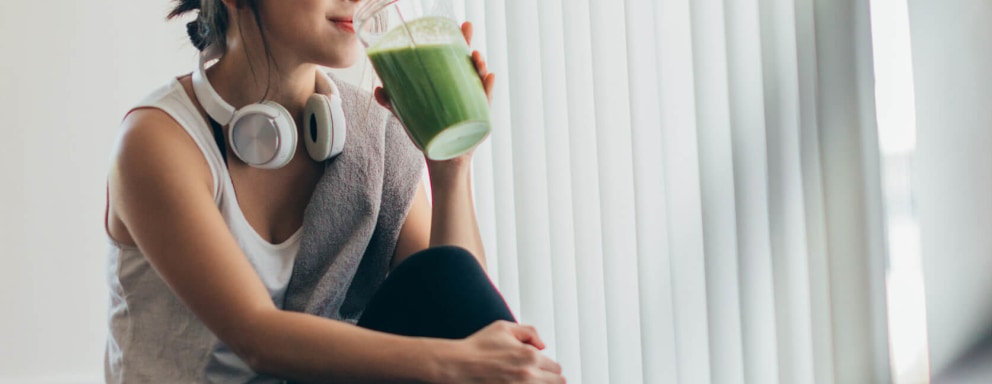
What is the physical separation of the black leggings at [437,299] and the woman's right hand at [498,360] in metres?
0.07

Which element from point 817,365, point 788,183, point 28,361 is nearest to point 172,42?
point 28,361

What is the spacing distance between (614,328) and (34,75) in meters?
1.23

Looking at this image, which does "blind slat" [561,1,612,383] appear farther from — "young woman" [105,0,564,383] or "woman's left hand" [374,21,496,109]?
"woman's left hand" [374,21,496,109]

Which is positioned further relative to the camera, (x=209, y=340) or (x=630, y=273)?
(x=630, y=273)

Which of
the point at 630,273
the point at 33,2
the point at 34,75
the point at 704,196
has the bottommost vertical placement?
the point at 630,273

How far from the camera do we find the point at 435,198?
1216 mm

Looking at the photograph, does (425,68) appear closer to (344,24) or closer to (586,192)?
(344,24)

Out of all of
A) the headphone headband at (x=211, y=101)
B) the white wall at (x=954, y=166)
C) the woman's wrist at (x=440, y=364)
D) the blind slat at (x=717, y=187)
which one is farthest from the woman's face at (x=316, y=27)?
the white wall at (x=954, y=166)

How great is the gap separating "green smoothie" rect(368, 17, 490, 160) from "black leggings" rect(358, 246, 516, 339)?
21 cm

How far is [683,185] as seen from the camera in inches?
51.2

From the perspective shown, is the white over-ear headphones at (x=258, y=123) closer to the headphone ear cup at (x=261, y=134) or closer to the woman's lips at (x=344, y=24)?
the headphone ear cup at (x=261, y=134)

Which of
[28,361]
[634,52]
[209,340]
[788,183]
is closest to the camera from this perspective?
[209,340]

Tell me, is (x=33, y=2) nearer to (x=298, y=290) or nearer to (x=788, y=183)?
(x=298, y=290)

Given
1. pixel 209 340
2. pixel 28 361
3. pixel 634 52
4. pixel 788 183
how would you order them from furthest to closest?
pixel 28 361, pixel 634 52, pixel 788 183, pixel 209 340
